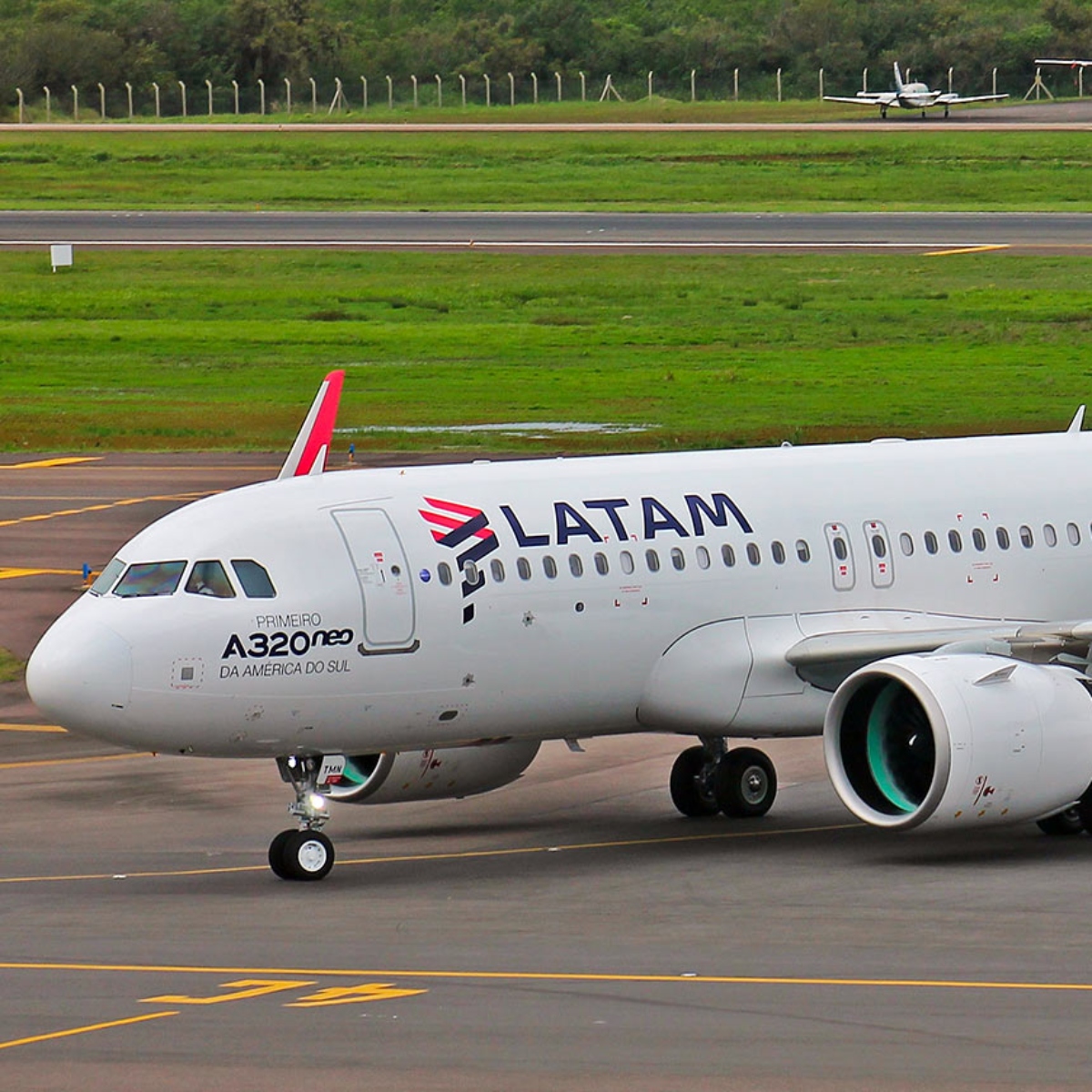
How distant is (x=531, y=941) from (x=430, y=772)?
228 inches

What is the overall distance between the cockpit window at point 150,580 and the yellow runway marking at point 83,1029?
6.21 m

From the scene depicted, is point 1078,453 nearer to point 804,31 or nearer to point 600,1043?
point 600,1043

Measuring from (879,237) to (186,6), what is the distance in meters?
98.3

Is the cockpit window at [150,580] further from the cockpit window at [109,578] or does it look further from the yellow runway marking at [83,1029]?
the yellow runway marking at [83,1029]

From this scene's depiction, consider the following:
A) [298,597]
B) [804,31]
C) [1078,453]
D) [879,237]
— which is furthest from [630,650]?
[804,31]

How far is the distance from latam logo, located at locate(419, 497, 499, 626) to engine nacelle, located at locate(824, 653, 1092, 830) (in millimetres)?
3984

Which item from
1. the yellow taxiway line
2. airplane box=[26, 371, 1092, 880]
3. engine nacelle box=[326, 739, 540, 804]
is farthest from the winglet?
the yellow taxiway line

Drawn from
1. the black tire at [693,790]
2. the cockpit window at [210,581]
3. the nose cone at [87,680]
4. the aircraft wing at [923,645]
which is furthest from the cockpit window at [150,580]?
the black tire at [693,790]

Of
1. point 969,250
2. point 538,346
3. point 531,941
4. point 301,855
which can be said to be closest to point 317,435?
point 301,855

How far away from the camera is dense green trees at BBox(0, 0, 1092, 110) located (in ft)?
564

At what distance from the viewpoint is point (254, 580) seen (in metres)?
25.7

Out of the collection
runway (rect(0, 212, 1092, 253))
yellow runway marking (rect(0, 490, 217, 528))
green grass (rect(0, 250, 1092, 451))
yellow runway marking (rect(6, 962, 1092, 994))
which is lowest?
yellow runway marking (rect(6, 962, 1092, 994))

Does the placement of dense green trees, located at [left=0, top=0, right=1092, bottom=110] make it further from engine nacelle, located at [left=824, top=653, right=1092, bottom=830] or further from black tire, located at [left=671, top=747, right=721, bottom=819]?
engine nacelle, located at [left=824, top=653, right=1092, bottom=830]

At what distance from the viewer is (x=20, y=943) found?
23344mm
